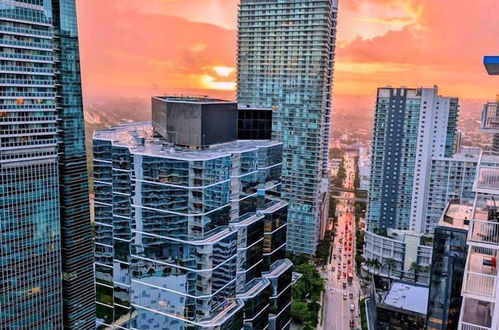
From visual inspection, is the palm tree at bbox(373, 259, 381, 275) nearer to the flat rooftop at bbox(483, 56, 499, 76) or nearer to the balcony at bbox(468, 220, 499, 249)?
the balcony at bbox(468, 220, 499, 249)

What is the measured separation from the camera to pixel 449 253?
11.8 meters

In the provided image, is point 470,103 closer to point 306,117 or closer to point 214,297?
point 306,117

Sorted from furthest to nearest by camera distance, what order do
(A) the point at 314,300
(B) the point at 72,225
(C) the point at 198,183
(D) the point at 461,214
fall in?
(A) the point at 314,300
(B) the point at 72,225
(D) the point at 461,214
(C) the point at 198,183

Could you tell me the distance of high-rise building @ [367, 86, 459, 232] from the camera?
29.4 meters

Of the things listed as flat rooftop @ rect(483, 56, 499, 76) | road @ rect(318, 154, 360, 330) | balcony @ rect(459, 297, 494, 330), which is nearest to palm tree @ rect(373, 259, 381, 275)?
road @ rect(318, 154, 360, 330)

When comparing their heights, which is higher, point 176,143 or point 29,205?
point 176,143

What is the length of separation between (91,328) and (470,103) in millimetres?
23977

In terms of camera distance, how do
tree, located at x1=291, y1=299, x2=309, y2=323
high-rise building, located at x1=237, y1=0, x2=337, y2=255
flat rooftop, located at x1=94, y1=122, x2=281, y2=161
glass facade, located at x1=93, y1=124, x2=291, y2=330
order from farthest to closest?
high-rise building, located at x1=237, y1=0, x2=337, y2=255
tree, located at x1=291, y1=299, x2=309, y2=323
flat rooftop, located at x1=94, y1=122, x2=281, y2=161
glass facade, located at x1=93, y1=124, x2=291, y2=330

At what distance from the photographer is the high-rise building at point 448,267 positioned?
11.4 m

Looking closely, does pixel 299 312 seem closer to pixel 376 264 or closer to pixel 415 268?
pixel 376 264

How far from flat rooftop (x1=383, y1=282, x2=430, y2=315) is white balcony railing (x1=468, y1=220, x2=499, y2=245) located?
16.9m

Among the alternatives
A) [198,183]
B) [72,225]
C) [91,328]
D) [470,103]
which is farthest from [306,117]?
[198,183]

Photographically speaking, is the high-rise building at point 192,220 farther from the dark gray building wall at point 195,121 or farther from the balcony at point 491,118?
the balcony at point 491,118

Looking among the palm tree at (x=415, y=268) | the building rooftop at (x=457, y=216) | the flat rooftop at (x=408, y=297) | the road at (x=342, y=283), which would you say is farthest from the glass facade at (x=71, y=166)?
the palm tree at (x=415, y=268)
